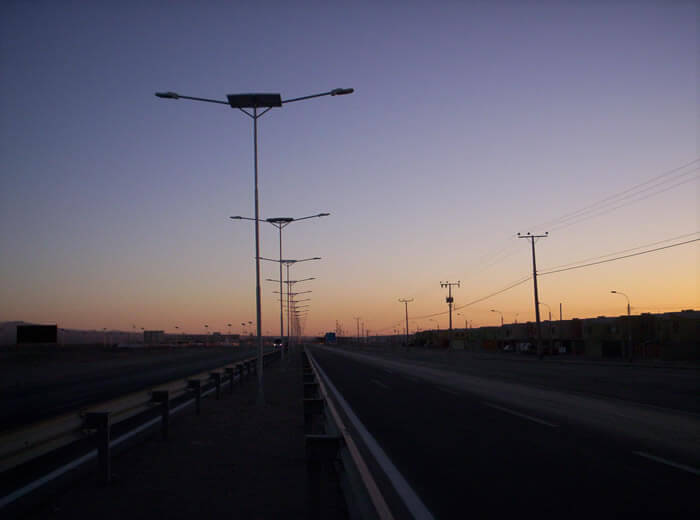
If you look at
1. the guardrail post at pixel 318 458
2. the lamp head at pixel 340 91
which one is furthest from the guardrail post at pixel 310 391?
the lamp head at pixel 340 91

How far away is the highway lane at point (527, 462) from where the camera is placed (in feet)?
21.7

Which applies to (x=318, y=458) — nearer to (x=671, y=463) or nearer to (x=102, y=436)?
(x=102, y=436)

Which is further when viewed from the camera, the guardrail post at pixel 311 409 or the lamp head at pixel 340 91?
the lamp head at pixel 340 91

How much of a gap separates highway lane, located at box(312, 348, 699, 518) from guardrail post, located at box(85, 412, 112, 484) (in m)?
3.99

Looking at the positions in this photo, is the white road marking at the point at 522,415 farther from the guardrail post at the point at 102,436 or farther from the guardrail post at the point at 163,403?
the guardrail post at the point at 102,436

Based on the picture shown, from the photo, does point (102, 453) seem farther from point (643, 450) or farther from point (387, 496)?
point (643, 450)

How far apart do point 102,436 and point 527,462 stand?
6.24 m

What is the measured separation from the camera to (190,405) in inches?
578

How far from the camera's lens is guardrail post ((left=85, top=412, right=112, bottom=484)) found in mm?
6887

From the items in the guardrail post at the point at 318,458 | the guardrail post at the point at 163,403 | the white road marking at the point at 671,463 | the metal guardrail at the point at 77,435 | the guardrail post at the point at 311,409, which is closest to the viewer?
the guardrail post at the point at 318,458

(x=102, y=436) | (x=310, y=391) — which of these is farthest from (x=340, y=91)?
(x=102, y=436)

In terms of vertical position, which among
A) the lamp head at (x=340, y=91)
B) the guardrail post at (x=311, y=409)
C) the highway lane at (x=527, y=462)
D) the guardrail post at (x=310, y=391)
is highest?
the lamp head at (x=340, y=91)

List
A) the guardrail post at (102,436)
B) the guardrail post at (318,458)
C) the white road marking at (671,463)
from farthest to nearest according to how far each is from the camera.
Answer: the white road marking at (671,463), the guardrail post at (102,436), the guardrail post at (318,458)

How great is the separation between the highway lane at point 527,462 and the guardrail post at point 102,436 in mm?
3994
